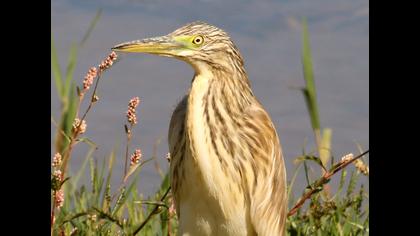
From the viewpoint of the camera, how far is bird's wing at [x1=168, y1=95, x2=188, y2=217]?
3.91 meters

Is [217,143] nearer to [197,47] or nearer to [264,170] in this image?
[264,170]

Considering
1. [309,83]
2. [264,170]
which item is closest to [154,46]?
[264,170]

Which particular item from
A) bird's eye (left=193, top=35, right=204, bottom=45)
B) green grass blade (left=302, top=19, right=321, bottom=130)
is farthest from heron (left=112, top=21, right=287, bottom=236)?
green grass blade (left=302, top=19, right=321, bottom=130)

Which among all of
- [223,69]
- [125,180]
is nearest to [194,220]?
[125,180]

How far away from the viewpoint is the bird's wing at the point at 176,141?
12.8 feet

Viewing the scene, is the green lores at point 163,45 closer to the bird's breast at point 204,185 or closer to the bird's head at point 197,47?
the bird's head at point 197,47

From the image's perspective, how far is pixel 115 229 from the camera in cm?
430

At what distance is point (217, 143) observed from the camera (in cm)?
380

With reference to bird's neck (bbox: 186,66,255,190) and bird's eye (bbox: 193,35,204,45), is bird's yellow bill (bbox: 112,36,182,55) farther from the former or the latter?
bird's neck (bbox: 186,66,255,190)

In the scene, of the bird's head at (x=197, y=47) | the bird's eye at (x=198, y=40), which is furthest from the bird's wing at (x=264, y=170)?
the bird's eye at (x=198, y=40)

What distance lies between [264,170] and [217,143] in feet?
1.05

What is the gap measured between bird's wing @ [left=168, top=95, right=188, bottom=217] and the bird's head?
300 mm

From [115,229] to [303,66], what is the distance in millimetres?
1370

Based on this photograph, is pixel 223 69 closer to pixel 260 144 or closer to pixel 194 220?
pixel 260 144
